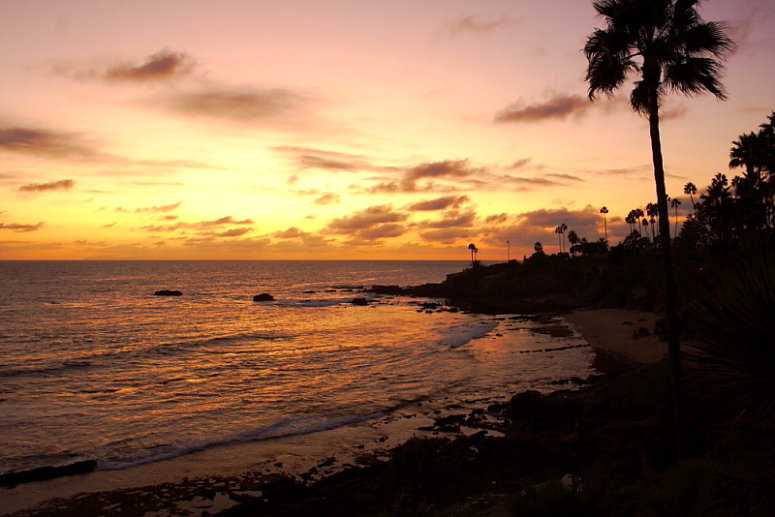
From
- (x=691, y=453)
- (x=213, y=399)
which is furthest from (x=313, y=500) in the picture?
(x=213, y=399)

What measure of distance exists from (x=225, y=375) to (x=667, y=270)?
26324 mm

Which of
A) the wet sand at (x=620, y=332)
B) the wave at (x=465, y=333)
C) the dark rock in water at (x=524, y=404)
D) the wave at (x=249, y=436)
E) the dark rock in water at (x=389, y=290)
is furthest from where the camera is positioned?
the dark rock in water at (x=389, y=290)

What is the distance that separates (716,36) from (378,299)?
80064 mm

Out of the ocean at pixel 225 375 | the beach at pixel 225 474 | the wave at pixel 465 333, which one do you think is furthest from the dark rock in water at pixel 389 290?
the beach at pixel 225 474

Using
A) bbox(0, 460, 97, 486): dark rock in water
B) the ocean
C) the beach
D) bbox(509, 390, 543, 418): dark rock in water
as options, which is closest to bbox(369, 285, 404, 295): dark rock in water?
the ocean

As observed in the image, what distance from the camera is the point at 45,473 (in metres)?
15.9

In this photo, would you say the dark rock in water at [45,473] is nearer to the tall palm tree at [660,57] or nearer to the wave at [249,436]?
the wave at [249,436]

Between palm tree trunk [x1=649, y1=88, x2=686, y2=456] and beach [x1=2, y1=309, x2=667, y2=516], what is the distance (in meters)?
8.63

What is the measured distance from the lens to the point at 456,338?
146ft

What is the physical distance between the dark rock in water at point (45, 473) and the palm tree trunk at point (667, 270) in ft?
56.3

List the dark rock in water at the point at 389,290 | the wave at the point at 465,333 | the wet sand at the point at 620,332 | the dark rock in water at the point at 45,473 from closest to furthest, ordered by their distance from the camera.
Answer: the dark rock in water at the point at 45,473, the wet sand at the point at 620,332, the wave at the point at 465,333, the dark rock in water at the point at 389,290

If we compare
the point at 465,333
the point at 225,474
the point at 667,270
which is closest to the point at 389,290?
the point at 465,333

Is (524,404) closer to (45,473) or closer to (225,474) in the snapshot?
(225,474)

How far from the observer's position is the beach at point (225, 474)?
547 inches
